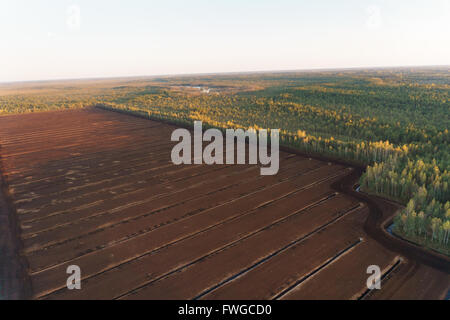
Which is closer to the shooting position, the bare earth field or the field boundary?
the bare earth field

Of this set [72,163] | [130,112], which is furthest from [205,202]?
[130,112]

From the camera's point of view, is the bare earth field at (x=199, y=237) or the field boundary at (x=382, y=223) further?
the field boundary at (x=382, y=223)

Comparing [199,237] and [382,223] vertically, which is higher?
[382,223]

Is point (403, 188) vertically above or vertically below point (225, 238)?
above

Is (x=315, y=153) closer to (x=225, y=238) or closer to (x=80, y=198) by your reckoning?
(x=225, y=238)

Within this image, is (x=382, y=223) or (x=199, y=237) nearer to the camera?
(x=199, y=237)
